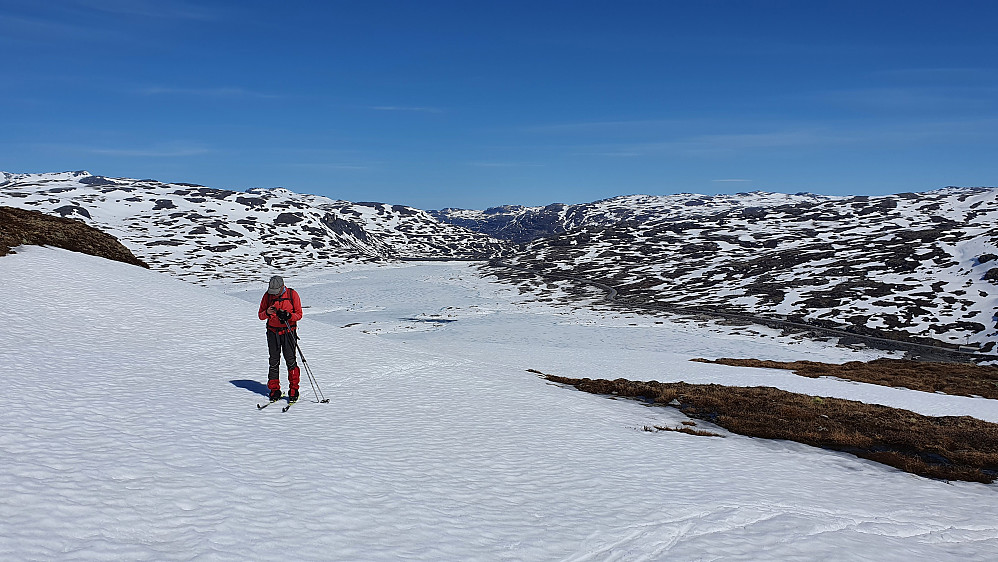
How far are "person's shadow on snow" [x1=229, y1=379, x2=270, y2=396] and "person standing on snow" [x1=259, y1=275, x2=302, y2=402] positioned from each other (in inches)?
47.8

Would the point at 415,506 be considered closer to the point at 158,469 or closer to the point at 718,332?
the point at 158,469

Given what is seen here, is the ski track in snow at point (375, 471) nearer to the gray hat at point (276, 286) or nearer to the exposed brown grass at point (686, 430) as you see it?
the exposed brown grass at point (686, 430)

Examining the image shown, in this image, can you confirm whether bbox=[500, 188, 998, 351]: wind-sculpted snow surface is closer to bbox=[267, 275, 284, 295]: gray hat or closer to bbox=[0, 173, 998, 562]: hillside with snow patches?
bbox=[0, 173, 998, 562]: hillside with snow patches

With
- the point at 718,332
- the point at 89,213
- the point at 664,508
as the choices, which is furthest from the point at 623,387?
the point at 89,213

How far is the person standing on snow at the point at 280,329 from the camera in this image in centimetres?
1594

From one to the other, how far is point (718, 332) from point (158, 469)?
63105 millimetres

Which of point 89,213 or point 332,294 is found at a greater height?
point 89,213

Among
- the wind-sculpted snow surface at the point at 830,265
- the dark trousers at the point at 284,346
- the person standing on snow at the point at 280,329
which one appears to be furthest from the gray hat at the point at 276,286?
the wind-sculpted snow surface at the point at 830,265

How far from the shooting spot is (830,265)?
99625 mm

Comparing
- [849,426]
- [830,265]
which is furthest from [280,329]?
[830,265]

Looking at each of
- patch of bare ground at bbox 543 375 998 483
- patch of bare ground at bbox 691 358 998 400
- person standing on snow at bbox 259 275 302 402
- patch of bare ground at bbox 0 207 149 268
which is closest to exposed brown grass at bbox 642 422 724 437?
patch of bare ground at bbox 543 375 998 483

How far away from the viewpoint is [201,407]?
46.5ft

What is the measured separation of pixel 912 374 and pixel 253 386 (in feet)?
150

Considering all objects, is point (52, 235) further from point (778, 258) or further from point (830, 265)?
point (778, 258)
